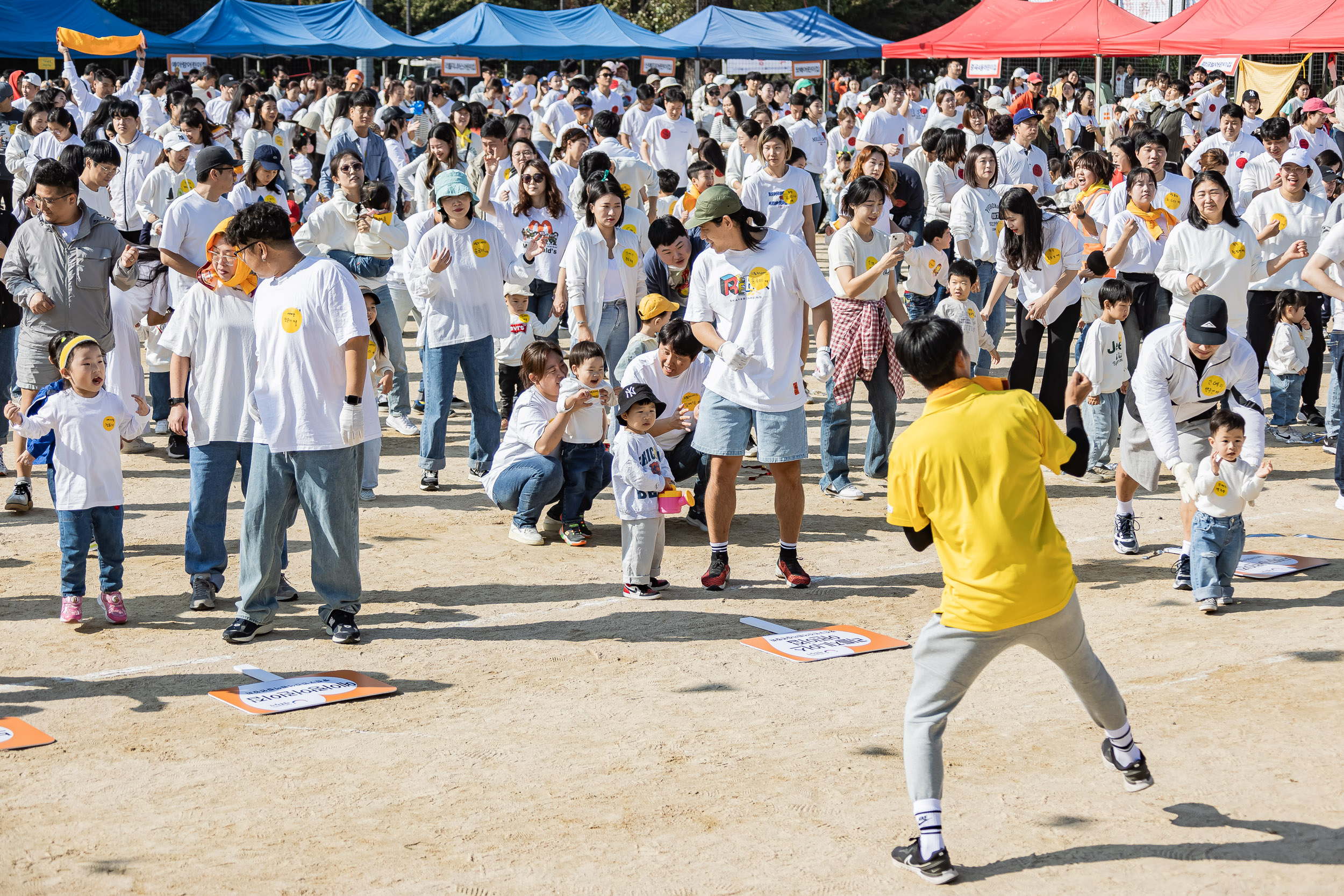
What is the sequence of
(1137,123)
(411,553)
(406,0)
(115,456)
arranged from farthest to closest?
(406,0), (1137,123), (411,553), (115,456)

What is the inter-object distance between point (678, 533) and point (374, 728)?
10.8ft

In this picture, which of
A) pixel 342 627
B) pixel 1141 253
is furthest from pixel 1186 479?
pixel 1141 253

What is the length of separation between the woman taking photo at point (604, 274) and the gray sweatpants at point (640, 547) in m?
2.38

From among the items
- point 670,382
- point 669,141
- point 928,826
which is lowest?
point 928,826

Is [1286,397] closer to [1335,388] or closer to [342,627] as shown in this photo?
[1335,388]

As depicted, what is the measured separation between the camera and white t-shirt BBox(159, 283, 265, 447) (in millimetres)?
6809

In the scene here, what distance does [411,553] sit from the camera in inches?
319

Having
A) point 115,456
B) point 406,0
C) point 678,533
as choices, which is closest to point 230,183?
point 115,456

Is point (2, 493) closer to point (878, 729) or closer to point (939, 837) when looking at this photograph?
point (878, 729)

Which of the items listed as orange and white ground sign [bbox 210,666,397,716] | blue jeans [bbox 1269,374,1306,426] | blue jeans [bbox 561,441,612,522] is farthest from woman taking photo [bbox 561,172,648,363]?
Result: blue jeans [bbox 1269,374,1306,426]

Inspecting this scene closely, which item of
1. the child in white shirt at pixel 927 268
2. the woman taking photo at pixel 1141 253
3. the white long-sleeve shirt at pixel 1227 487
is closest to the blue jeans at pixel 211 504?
the white long-sleeve shirt at pixel 1227 487

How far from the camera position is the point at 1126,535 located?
800 centimetres

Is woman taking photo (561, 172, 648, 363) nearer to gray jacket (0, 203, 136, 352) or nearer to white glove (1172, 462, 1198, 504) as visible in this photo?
gray jacket (0, 203, 136, 352)

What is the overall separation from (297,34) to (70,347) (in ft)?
77.9
